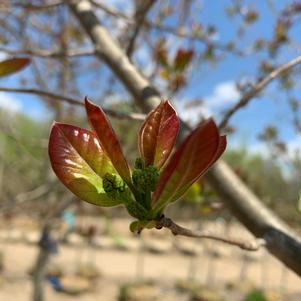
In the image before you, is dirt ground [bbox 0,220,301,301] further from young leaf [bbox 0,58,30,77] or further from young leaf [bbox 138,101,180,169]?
young leaf [bbox 138,101,180,169]

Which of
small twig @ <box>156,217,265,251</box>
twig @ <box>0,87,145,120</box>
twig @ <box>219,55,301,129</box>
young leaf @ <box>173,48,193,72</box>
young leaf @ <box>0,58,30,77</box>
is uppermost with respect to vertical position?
young leaf @ <box>173,48,193,72</box>

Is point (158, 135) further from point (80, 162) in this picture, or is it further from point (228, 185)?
point (228, 185)

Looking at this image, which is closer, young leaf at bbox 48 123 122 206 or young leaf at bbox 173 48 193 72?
young leaf at bbox 48 123 122 206

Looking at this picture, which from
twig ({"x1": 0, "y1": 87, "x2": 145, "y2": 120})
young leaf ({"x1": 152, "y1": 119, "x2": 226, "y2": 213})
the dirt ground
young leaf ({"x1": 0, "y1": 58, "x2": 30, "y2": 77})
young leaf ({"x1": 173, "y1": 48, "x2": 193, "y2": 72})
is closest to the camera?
young leaf ({"x1": 152, "y1": 119, "x2": 226, "y2": 213})

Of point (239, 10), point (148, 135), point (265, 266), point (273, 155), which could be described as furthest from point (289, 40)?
point (265, 266)

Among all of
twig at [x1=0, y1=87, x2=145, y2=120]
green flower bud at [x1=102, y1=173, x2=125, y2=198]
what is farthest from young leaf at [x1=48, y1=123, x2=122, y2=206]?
twig at [x1=0, y1=87, x2=145, y2=120]

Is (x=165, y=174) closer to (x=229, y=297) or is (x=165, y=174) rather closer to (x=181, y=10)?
(x=181, y=10)
